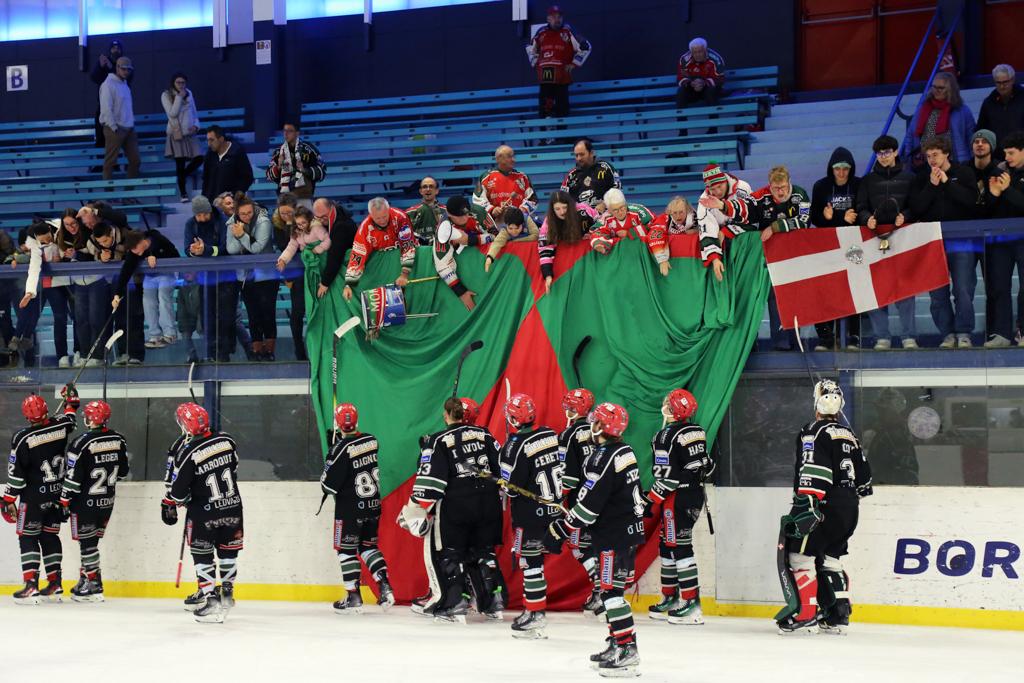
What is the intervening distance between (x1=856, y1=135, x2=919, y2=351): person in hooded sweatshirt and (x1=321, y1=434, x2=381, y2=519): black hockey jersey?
4.08m

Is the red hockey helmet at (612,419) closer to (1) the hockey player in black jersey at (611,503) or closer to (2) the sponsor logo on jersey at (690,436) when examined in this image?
(1) the hockey player in black jersey at (611,503)

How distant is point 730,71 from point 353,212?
17.1 ft

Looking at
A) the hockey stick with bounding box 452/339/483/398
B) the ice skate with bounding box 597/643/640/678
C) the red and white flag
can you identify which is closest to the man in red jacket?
the hockey stick with bounding box 452/339/483/398

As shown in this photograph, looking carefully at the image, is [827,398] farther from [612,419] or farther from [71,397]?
[71,397]

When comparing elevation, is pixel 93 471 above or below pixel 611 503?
below

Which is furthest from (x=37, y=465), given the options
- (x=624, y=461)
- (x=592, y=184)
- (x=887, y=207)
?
(x=887, y=207)

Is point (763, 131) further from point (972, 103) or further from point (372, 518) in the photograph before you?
point (372, 518)

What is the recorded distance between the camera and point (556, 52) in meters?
16.8

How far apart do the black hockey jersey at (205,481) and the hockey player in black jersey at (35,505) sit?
1.86 m

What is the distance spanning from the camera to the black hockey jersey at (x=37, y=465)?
37.8ft

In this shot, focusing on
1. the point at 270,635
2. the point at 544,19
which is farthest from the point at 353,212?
the point at 270,635

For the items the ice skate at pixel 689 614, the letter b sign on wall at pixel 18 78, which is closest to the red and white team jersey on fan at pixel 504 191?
the ice skate at pixel 689 614

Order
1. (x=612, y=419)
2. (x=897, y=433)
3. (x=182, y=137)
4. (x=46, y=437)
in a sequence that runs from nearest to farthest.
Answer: (x=612, y=419) → (x=897, y=433) → (x=46, y=437) → (x=182, y=137)

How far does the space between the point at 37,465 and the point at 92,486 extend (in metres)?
0.56
